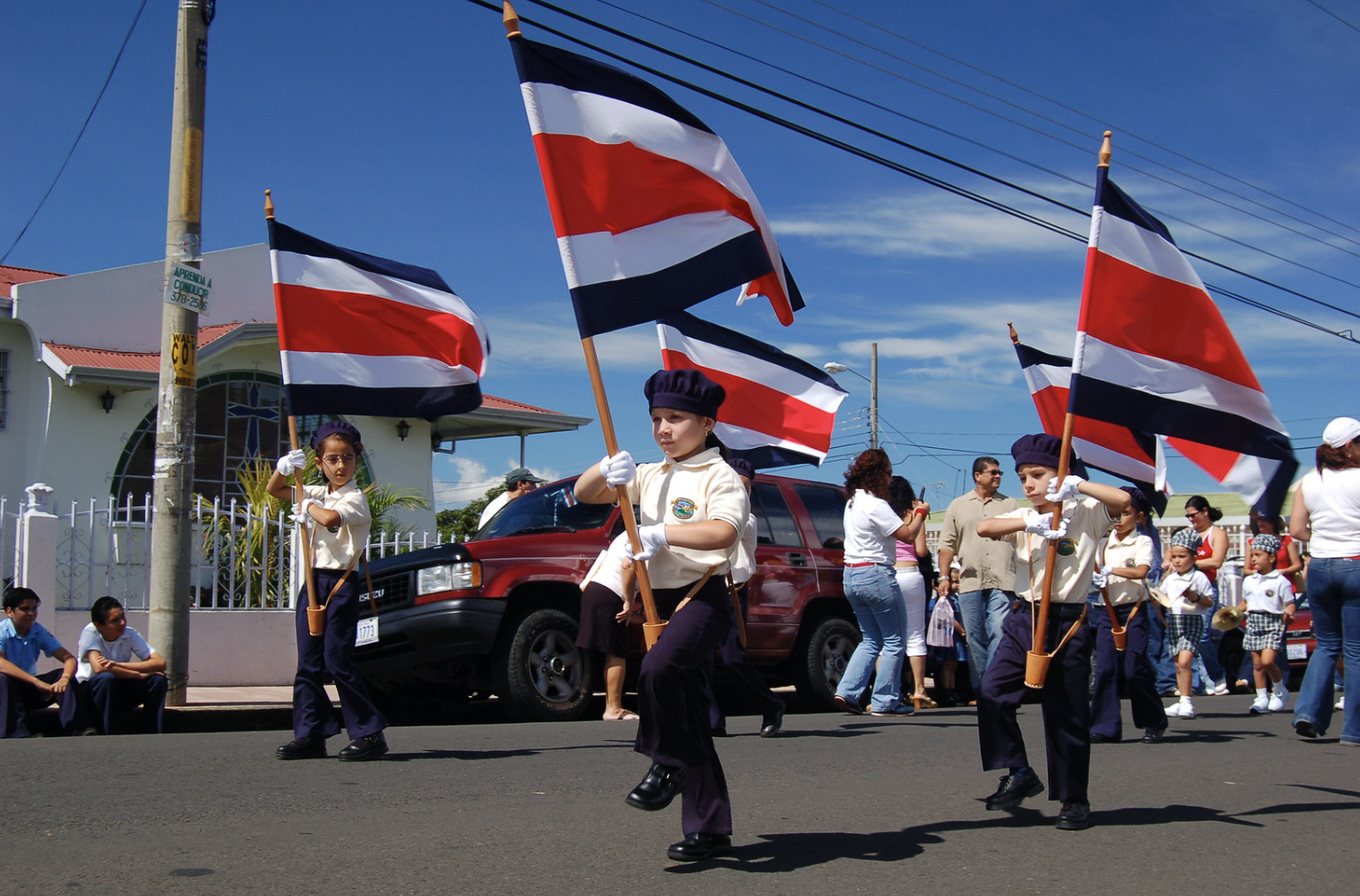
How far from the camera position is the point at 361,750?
6391 millimetres

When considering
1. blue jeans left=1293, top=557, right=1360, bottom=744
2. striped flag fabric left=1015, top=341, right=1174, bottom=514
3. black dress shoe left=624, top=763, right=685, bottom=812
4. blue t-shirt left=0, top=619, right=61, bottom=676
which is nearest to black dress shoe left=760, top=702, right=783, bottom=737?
striped flag fabric left=1015, top=341, right=1174, bottom=514

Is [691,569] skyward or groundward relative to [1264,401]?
groundward

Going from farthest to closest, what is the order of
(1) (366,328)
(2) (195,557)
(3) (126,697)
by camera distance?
1. (2) (195,557)
2. (3) (126,697)
3. (1) (366,328)

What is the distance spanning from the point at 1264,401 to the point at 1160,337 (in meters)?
0.59

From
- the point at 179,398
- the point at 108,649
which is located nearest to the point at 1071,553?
the point at 108,649

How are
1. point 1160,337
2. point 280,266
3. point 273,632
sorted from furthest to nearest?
point 273,632 < point 280,266 < point 1160,337

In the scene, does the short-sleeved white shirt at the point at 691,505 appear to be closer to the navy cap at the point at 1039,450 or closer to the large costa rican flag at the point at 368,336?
the navy cap at the point at 1039,450

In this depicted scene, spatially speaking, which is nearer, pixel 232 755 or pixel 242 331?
pixel 232 755

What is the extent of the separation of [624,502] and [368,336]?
147 inches

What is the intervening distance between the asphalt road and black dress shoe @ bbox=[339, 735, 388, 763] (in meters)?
0.09

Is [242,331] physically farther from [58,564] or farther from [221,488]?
[58,564]

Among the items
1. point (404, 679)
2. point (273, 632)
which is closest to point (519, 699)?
point (404, 679)

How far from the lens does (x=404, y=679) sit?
28.7 ft

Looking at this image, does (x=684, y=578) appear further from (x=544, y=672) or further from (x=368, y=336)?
(x=544, y=672)
